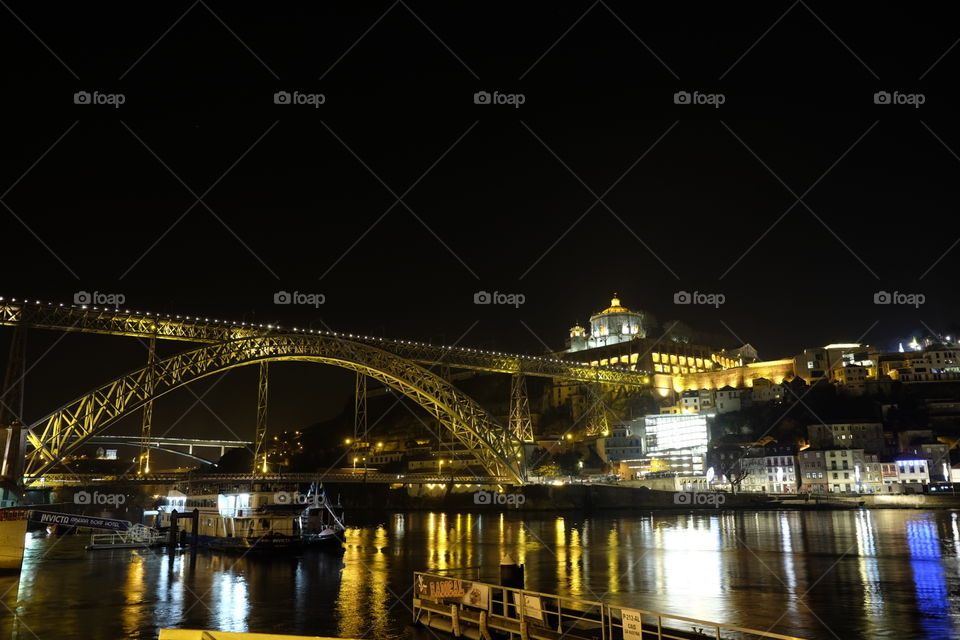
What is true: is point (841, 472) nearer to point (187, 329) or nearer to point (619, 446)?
point (619, 446)

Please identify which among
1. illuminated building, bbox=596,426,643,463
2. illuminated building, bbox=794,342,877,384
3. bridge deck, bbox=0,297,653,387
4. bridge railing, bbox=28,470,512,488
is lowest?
bridge railing, bbox=28,470,512,488

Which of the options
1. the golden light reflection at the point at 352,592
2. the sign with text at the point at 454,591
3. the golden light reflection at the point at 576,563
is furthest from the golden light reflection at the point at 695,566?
the golden light reflection at the point at 352,592

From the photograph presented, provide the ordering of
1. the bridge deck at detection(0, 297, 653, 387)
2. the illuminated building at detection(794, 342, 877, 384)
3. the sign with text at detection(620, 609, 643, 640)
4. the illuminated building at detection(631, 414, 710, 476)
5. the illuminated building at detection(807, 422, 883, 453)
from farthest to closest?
1. the illuminated building at detection(794, 342, 877, 384)
2. the illuminated building at detection(631, 414, 710, 476)
3. the illuminated building at detection(807, 422, 883, 453)
4. the bridge deck at detection(0, 297, 653, 387)
5. the sign with text at detection(620, 609, 643, 640)

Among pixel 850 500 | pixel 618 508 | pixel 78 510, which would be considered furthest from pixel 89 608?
pixel 850 500

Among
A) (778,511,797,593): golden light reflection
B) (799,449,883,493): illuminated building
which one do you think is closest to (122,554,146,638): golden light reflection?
(778,511,797,593): golden light reflection

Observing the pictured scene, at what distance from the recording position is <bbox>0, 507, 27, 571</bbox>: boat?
21.2 m

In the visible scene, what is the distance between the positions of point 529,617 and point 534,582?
849cm

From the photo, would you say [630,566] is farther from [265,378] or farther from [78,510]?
[78,510]

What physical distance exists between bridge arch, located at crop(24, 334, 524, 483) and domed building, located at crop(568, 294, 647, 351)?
62.1 metres

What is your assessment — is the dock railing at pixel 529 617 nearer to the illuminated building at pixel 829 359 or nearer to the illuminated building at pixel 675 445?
the illuminated building at pixel 675 445

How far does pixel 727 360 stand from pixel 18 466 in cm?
9948

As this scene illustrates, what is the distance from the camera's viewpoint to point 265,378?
1988 inches

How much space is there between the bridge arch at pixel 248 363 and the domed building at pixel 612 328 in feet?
204

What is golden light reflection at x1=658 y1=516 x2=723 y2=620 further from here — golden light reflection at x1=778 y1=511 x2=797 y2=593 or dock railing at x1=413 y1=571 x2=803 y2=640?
dock railing at x1=413 y1=571 x2=803 y2=640
